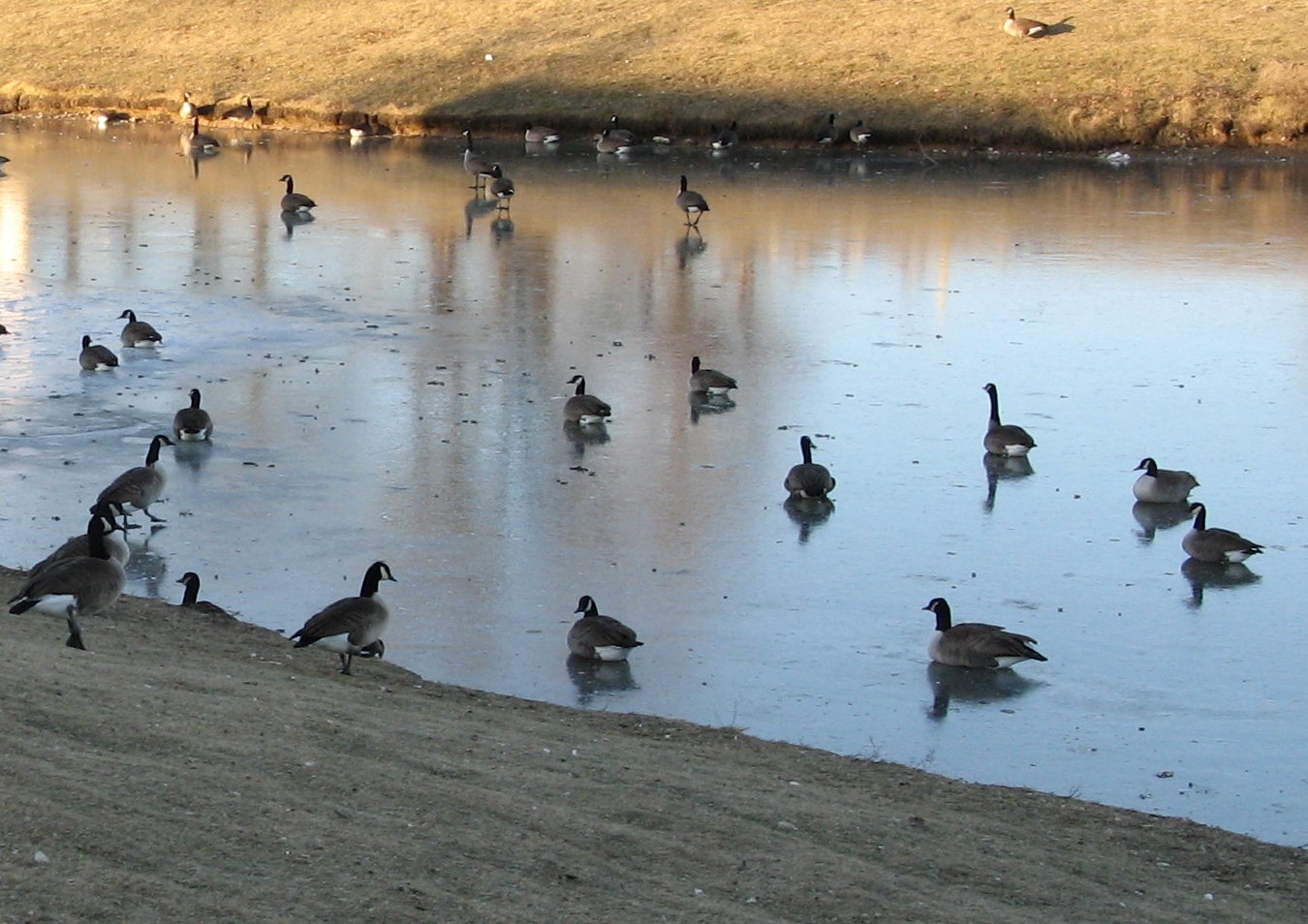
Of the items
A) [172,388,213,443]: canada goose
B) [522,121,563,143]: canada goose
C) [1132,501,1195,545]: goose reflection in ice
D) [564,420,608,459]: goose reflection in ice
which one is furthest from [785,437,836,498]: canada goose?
[522,121,563,143]: canada goose

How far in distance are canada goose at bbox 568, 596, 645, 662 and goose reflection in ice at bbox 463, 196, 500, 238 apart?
66.4 feet

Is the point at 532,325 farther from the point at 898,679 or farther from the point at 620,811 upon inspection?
the point at 620,811

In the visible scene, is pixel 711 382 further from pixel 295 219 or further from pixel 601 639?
pixel 295 219

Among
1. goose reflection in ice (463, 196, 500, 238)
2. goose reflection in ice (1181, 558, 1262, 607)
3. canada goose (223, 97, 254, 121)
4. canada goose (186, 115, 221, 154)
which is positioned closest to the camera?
goose reflection in ice (1181, 558, 1262, 607)

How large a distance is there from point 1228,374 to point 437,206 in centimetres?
1777

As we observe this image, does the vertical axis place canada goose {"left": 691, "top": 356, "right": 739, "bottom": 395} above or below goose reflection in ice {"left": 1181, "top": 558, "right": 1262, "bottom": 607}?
above

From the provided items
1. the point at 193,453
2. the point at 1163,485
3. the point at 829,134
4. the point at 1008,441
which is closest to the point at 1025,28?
the point at 829,134

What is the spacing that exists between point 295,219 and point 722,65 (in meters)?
20.2

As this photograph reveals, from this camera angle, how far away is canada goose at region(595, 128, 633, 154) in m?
Result: 43.3

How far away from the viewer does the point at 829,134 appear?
4372 cm

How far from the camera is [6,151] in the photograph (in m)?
42.2

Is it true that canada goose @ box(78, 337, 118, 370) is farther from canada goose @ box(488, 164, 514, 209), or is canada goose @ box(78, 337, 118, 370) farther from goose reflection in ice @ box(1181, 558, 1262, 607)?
canada goose @ box(488, 164, 514, 209)

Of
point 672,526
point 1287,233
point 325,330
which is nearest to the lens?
point 672,526

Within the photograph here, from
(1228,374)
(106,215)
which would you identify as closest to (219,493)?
(1228,374)
